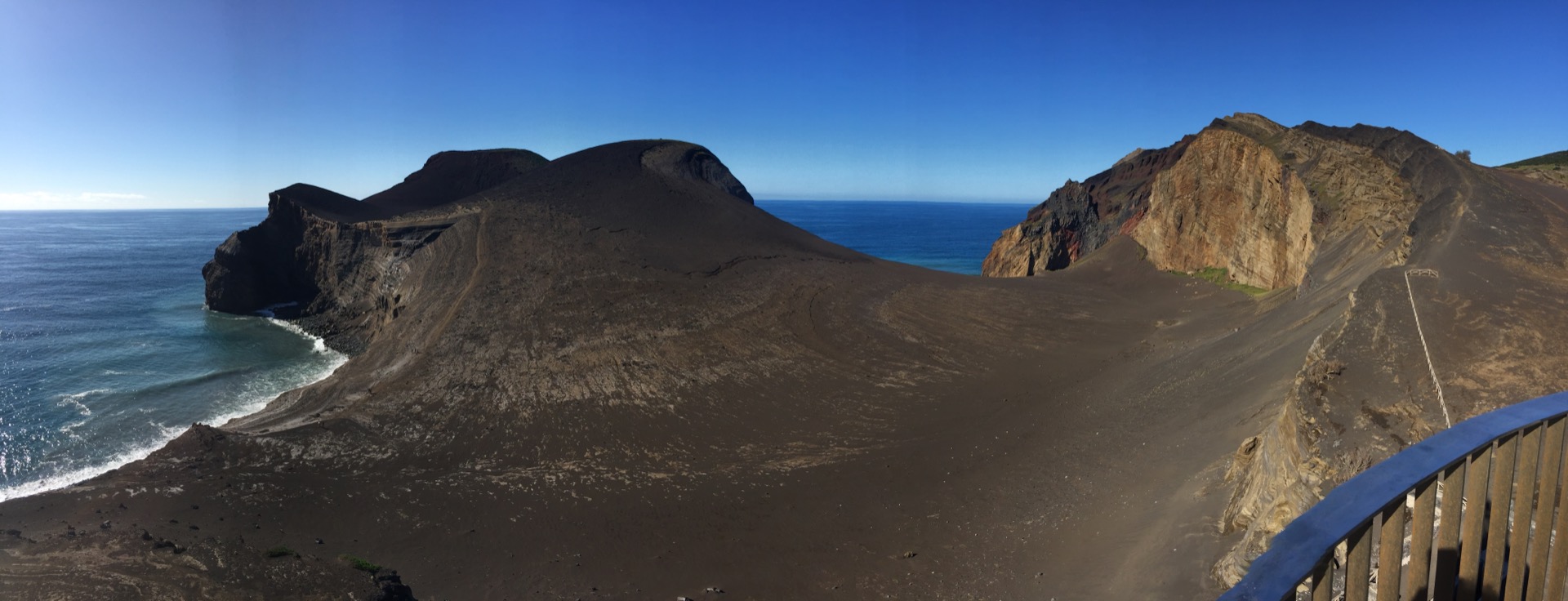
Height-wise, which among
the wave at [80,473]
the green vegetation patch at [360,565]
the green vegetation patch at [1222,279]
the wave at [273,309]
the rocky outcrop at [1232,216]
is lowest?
the wave at [80,473]

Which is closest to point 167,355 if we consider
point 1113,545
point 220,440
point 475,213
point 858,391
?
point 475,213

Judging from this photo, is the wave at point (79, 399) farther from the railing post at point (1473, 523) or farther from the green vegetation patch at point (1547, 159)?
the green vegetation patch at point (1547, 159)

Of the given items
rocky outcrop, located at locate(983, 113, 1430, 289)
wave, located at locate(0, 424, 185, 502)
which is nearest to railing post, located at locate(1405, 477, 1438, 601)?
rocky outcrop, located at locate(983, 113, 1430, 289)

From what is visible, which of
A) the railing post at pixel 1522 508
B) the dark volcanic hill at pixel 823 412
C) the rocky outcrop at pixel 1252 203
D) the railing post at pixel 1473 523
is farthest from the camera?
the rocky outcrop at pixel 1252 203

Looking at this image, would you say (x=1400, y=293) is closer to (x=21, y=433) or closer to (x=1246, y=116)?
(x=1246, y=116)

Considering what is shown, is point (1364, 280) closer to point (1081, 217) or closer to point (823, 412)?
point (823, 412)

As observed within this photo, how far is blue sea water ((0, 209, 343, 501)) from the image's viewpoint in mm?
18547

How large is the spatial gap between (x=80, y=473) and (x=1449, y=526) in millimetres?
23620

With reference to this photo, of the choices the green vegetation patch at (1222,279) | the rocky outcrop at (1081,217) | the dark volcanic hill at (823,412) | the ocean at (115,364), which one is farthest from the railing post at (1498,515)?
the rocky outcrop at (1081,217)

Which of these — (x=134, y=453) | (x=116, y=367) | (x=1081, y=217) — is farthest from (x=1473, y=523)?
(x=1081, y=217)

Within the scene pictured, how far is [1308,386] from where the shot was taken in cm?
859

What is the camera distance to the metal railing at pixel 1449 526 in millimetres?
1479

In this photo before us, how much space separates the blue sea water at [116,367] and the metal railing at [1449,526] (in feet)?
74.5

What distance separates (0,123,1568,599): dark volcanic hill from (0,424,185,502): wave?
6.95 ft
